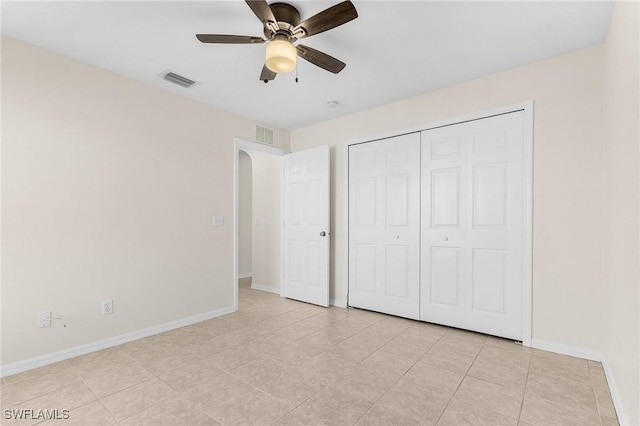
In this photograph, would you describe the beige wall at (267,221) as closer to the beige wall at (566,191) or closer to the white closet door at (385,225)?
the white closet door at (385,225)

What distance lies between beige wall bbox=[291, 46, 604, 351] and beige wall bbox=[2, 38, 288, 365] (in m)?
3.29

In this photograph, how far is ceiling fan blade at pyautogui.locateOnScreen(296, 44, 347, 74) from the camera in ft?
6.83

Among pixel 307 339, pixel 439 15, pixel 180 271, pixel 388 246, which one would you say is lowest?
pixel 307 339

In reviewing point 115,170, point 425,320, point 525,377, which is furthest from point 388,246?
point 115,170

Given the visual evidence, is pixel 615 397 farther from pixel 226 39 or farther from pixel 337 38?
pixel 226 39

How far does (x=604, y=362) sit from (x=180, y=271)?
153 inches

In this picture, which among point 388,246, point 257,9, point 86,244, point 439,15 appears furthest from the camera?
point 388,246

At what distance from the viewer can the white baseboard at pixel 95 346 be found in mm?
2268

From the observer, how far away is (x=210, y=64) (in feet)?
8.79

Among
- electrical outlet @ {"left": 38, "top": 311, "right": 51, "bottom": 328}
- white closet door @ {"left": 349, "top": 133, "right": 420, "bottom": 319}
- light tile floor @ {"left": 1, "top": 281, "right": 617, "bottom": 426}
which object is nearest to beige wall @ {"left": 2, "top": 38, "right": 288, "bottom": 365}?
electrical outlet @ {"left": 38, "top": 311, "right": 51, "bottom": 328}

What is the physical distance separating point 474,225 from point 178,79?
328cm

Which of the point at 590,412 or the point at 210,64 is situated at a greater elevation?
the point at 210,64

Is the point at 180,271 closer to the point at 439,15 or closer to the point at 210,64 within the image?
the point at 210,64

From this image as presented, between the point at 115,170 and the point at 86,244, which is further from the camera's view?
Result: the point at 115,170
